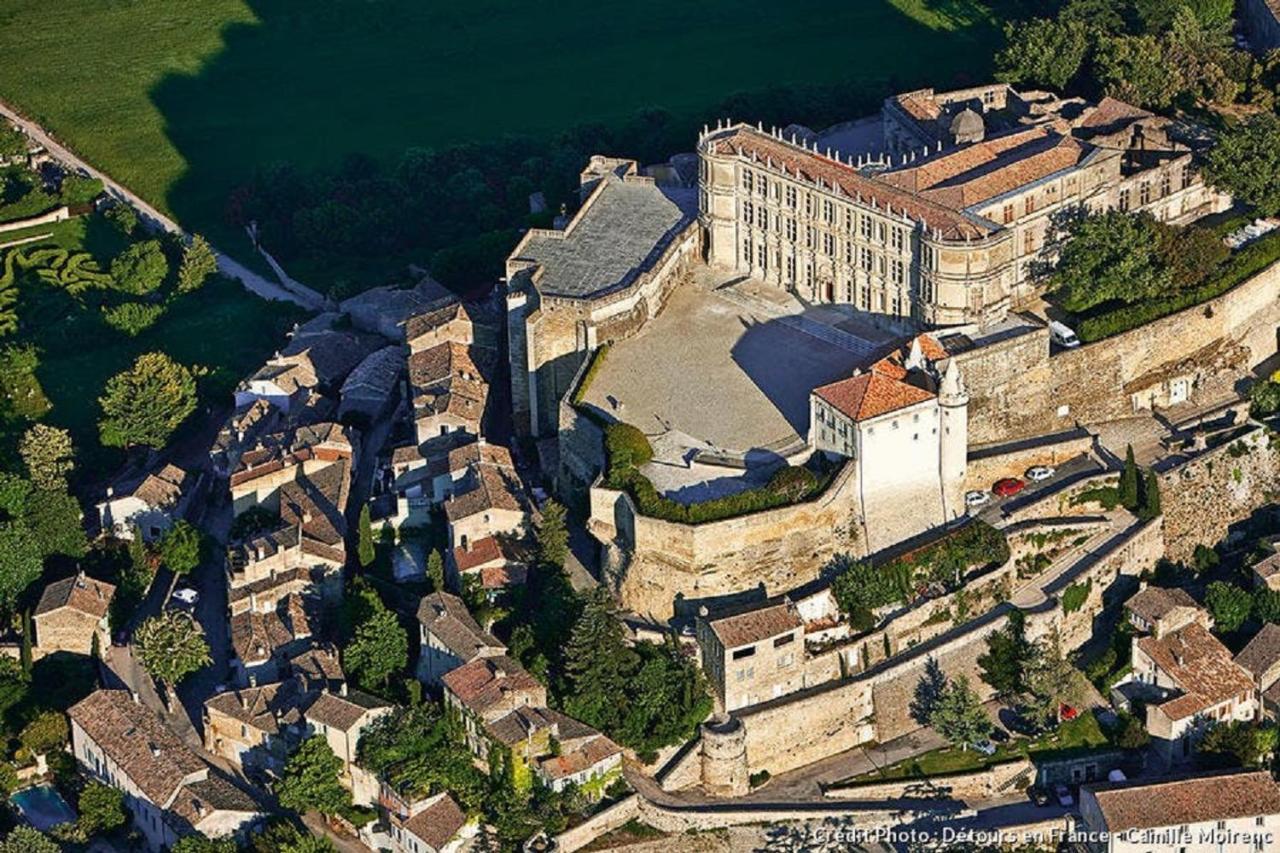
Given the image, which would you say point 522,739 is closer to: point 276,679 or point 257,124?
point 276,679

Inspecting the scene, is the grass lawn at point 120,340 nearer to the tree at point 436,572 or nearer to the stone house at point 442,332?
the stone house at point 442,332

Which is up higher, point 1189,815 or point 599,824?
point 599,824

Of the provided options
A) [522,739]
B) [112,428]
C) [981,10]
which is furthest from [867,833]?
[981,10]

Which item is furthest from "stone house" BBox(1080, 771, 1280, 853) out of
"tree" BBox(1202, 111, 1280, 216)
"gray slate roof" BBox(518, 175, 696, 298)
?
"gray slate roof" BBox(518, 175, 696, 298)

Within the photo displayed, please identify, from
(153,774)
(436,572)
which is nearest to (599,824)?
(436,572)

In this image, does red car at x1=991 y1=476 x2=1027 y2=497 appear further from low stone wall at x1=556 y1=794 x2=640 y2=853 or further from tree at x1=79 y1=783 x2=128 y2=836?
tree at x1=79 y1=783 x2=128 y2=836

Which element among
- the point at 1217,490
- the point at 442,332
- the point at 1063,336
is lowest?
the point at 1217,490

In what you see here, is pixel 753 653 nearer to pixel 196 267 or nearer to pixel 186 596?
pixel 186 596
